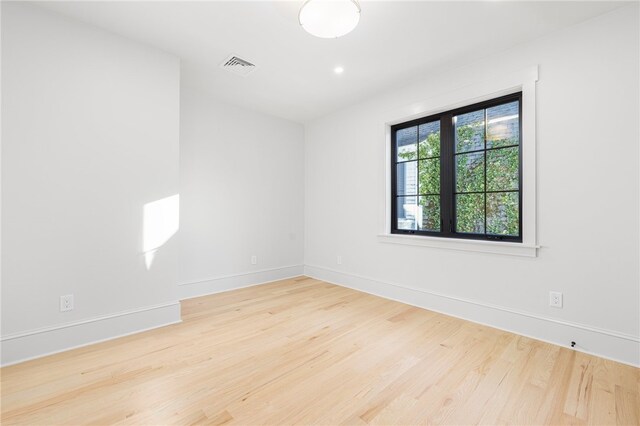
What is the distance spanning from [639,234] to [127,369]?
12.1ft

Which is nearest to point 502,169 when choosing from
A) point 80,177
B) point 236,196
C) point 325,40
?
point 325,40

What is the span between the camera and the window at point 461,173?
107 inches

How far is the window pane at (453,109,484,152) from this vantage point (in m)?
2.92

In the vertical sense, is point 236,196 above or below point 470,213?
above

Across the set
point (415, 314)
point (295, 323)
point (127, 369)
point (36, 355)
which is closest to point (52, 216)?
point (36, 355)

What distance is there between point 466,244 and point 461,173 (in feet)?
2.49

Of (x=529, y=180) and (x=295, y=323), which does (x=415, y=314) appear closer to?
(x=295, y=323)

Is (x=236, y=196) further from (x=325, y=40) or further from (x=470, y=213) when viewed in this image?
(x=470, y=213)

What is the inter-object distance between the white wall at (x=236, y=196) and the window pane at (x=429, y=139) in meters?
2.06

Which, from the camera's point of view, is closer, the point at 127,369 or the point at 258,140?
the point at 127,369

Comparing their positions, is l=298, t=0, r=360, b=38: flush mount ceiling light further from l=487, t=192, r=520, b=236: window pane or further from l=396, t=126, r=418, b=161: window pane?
l=487, t=192, r=520, b=236: window pane

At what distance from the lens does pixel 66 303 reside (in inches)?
88.0

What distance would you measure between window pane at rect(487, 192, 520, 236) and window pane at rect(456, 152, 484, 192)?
0.18m

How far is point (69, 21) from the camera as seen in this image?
7.40 ft
